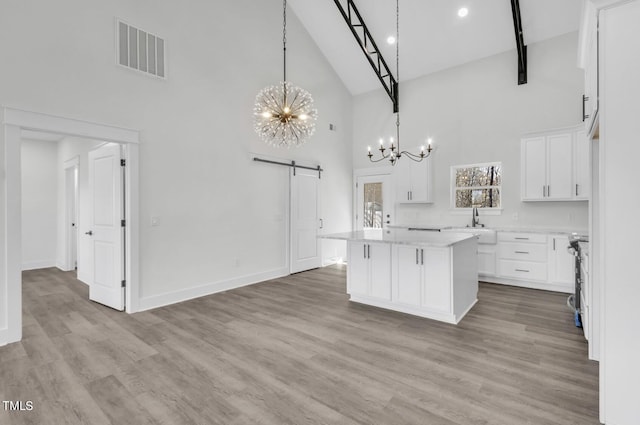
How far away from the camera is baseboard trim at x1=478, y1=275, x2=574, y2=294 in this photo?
4648 millimetres

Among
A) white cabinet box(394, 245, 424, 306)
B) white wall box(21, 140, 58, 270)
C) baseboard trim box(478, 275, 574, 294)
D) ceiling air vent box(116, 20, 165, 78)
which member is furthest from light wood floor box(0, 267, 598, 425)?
white wall box(21, 140, 58, 270)

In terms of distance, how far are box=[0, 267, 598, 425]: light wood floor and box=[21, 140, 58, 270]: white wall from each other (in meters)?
3.48

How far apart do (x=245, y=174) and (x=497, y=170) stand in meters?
4.44

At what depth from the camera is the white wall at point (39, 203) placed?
260 inches

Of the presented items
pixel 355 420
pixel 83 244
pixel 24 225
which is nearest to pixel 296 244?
pixel 83 244

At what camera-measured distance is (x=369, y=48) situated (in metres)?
6.36

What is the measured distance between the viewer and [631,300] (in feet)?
5.52

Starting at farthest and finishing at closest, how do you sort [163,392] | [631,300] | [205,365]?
[205,365], [163,392], [631,300]

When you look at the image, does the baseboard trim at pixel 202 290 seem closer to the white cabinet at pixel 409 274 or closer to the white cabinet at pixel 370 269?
the white cabinet at pixel 370 269

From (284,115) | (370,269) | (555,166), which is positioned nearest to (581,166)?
(555,166)

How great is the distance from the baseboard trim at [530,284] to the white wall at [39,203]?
877cm

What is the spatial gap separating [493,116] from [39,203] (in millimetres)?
9322

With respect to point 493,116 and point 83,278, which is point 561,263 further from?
point 83,278

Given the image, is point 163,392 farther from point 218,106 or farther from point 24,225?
point 24,225
